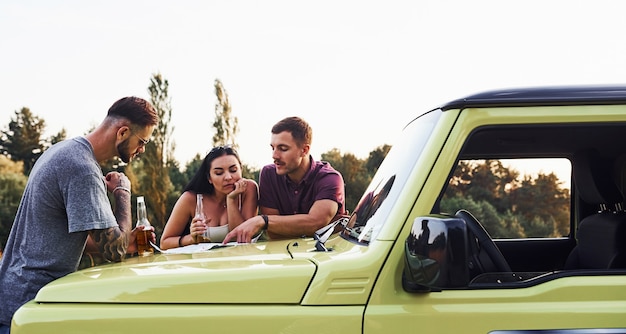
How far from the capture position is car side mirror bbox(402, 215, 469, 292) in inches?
82.9

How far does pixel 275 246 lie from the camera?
321 cm

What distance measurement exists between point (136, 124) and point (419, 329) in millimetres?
2049

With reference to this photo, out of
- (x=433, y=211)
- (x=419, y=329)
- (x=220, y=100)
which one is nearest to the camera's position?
(x=419, y=329)

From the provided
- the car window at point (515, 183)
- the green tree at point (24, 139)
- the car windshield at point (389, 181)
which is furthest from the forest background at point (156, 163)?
the car windshield at point (389, 181)

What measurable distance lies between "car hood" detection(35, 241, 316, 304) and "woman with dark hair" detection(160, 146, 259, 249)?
1.93 metres

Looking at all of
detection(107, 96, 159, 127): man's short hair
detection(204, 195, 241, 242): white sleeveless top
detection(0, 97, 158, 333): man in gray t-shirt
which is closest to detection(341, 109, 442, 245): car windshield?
detection(0, 97, 158, 333): man in gray t-shirt

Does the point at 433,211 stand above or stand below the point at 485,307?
above

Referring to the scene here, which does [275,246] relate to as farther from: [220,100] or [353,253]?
[220,100]

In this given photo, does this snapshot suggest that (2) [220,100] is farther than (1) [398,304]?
Yes

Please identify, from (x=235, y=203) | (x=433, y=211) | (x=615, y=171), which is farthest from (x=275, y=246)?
(x=615, y=171)

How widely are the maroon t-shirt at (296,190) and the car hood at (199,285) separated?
2.27 metres

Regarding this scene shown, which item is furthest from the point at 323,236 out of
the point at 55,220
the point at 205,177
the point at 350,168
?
the point at 350,168

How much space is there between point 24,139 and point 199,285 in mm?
35887

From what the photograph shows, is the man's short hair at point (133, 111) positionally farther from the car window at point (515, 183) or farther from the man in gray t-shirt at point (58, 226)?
the car window at point (515, 183)
